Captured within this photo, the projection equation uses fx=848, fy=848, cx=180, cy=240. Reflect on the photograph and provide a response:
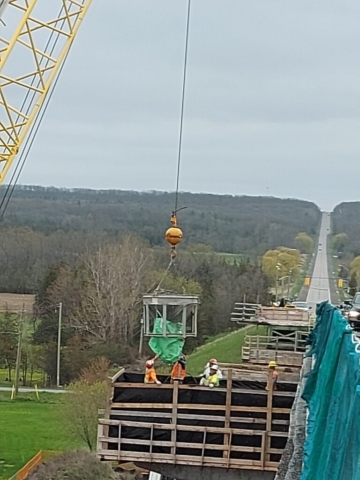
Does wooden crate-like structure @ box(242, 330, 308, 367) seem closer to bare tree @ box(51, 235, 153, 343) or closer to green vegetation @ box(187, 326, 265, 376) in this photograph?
green vegetation @ box(187, 326, 265, 376)

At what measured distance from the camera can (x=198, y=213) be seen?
47.9 m

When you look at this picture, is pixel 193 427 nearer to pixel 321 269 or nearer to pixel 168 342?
pixel 168 342

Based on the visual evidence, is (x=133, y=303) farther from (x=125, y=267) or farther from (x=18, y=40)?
(x=18, y=40)

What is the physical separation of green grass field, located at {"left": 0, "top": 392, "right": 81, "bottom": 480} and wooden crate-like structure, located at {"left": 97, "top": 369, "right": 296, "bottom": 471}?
18076mm

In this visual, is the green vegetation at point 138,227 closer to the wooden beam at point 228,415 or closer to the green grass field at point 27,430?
the green grass field at point 27,430

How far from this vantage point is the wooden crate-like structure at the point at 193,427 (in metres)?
12.6

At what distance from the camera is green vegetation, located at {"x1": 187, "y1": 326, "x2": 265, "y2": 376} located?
35.2m

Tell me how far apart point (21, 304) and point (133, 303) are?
837cm

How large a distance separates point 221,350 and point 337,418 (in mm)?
32857

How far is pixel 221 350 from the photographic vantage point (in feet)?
128

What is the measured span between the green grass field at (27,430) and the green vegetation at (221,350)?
630cm

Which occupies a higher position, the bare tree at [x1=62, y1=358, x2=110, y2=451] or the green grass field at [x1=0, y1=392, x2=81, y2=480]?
the bare tree at [x1=62, y1=358, x2=110, y2=451]

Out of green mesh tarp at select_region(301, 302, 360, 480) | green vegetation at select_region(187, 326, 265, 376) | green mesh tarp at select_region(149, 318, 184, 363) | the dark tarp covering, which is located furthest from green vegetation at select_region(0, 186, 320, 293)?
green mesh tarp at select_region(301, 302, 360, 480)

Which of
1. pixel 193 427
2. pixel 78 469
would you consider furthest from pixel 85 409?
pixel 193 427
